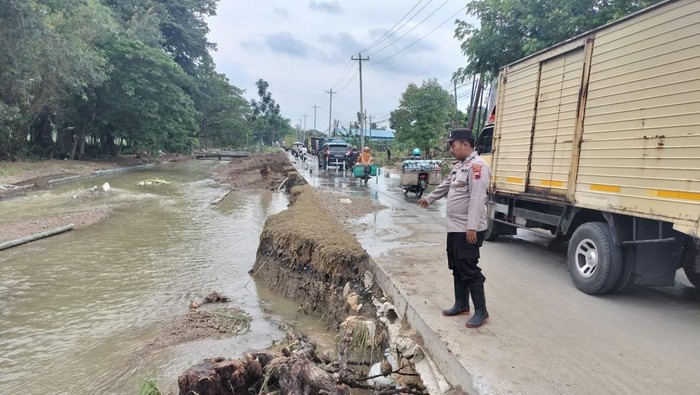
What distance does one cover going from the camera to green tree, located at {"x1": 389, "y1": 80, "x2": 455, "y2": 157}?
32.1 m

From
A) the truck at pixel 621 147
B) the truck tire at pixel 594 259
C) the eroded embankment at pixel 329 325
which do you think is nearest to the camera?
the eroded embankment at pixel 329 325

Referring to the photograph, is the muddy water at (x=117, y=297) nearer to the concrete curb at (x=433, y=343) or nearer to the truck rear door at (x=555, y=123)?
the concrete curb at (x=433, y=343)

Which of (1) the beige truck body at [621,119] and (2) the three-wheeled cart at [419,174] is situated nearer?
(1) the beige truck body at [621,119]

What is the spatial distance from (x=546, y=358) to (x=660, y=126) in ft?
8.57

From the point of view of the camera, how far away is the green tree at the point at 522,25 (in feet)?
31.5

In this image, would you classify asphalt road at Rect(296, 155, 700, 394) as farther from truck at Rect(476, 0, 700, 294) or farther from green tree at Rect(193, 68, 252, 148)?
green tree at Rect(193, 68, 252, 148)

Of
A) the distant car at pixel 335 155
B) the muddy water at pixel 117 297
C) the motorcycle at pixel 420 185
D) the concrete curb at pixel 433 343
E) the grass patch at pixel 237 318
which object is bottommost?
the muddy water at pixel 117 297

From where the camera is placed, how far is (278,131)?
311 ft

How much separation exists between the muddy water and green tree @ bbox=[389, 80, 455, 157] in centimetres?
1988

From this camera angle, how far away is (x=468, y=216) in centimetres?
405

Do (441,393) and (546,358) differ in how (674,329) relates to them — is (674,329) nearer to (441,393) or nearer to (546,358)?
(546,358)

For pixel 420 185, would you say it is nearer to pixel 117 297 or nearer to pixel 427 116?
pixel 117 297

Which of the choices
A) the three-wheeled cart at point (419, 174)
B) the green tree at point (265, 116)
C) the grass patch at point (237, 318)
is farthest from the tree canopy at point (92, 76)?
the green tree at point (265, 116)

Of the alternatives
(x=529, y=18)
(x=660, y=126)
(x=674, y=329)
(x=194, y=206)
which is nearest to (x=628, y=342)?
(x=674, y=329)
